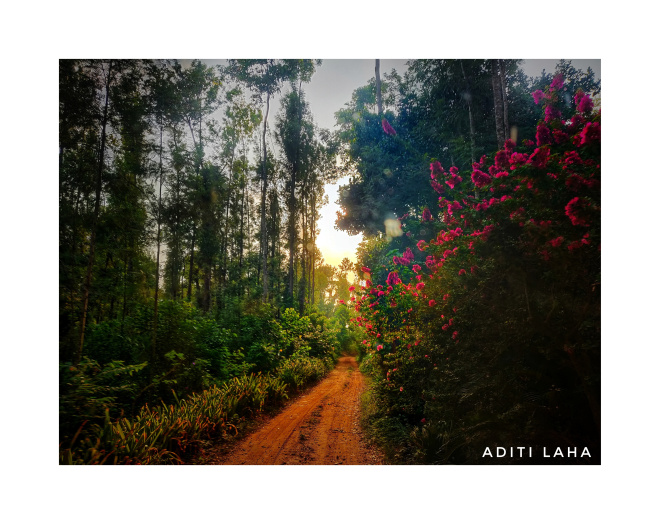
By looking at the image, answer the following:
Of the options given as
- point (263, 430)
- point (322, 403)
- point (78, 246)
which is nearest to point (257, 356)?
point (322, 403)

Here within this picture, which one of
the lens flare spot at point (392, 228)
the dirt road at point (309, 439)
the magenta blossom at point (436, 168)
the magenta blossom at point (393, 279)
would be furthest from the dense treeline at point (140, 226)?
the lens flare spot at point (392, 228)

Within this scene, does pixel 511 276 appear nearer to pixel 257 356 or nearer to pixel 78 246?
pixel 78 246

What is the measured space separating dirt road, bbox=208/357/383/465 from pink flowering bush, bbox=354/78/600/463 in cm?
84

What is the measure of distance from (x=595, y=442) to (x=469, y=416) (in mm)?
1007

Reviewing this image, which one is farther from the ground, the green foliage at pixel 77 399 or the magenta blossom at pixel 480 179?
the magenta blossom at pixel 480 179

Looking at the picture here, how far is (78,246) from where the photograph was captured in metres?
2.97

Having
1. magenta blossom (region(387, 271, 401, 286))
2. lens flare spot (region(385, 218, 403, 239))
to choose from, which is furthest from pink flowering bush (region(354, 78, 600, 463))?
lens flare spot (region(385, 218, 403, 239))

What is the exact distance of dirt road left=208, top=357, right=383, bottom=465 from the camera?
2879 mm

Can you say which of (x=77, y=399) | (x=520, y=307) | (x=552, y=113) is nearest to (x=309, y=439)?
(x=77, y=399)

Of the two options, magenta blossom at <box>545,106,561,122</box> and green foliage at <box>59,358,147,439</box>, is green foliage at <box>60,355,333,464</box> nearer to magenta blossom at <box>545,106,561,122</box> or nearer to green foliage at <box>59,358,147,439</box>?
green foliage at <box>59,358,147,439</box>

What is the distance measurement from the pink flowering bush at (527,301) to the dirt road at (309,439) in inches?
33.0

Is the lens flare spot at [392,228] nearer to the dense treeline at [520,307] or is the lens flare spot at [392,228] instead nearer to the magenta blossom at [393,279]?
the magenta blossom at [393,279]

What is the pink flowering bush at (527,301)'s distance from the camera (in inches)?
85.2

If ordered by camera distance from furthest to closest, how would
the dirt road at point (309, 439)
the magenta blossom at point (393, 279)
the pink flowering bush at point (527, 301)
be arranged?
the magenta blossom at point (393, 279) → the dirt road at point (309, 439) → the pink flowering bush at point (527, 301)
